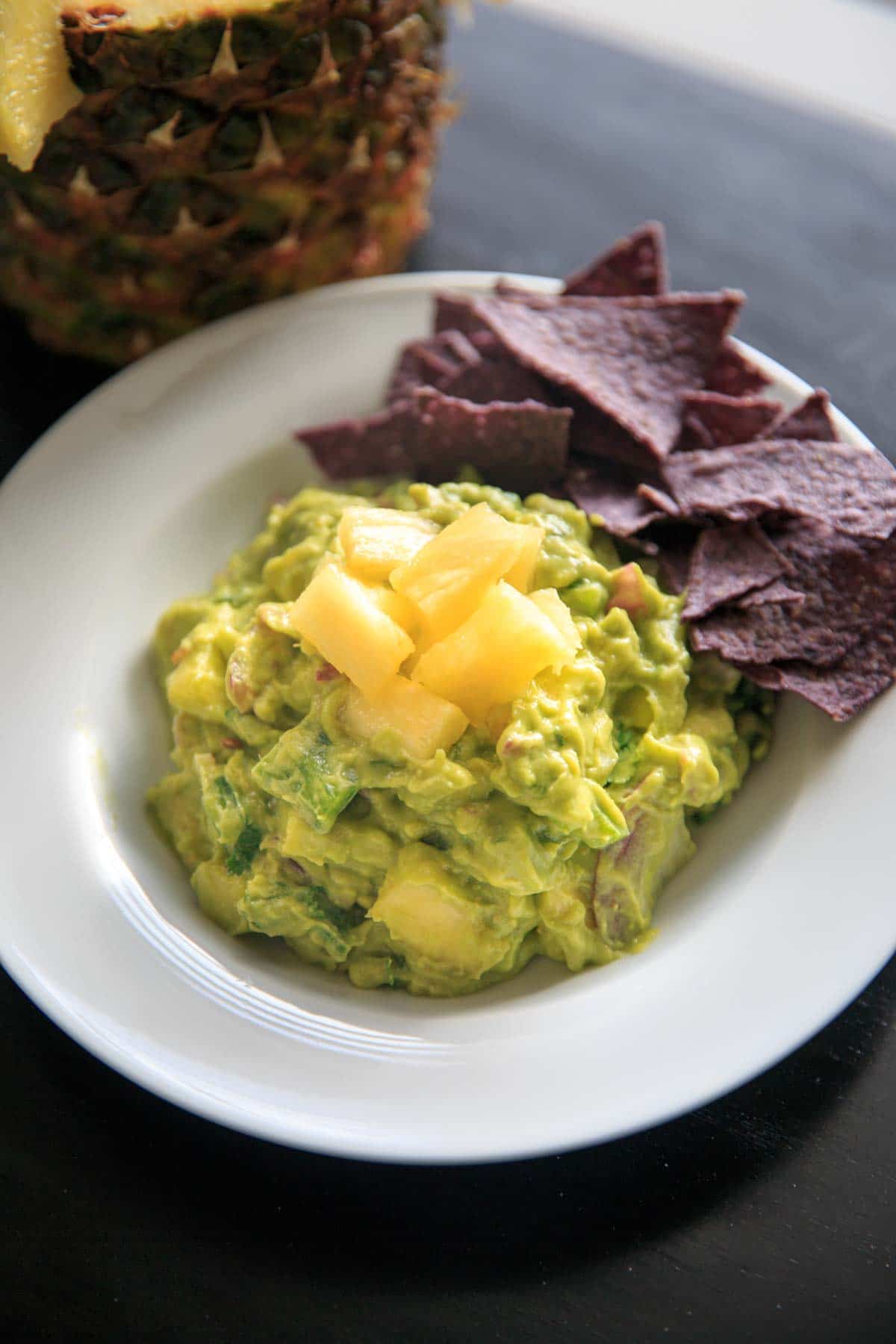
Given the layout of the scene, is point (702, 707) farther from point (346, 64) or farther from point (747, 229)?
point (747, 229)

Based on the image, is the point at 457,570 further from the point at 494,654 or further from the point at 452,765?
the point at 452,765

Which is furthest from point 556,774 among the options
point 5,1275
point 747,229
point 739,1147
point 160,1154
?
point 747,229

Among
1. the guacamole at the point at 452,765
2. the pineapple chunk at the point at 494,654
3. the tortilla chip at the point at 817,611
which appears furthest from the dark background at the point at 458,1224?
the pineapple chunk at the point at 494,654

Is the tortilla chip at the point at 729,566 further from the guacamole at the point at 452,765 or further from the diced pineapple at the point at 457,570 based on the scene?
the diced pineapple at the point at 457,570

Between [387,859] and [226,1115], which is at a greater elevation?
[387,859]

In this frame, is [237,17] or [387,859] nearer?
[387,859]

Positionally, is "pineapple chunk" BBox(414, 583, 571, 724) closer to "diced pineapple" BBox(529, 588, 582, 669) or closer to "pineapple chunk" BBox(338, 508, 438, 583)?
"diced pineapple" BBox(529, 588, 582, 669)

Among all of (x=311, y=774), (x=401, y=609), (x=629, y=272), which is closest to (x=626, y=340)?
(x=629, y=272)
